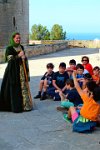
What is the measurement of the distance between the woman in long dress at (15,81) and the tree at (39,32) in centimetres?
4775

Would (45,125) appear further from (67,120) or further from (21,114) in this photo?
(21,114)

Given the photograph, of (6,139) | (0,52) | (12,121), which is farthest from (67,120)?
(0,52)

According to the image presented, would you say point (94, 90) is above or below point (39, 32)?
above

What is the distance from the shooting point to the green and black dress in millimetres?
8562

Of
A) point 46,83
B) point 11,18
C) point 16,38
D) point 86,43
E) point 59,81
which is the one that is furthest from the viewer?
point 86,43

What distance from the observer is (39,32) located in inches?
2259

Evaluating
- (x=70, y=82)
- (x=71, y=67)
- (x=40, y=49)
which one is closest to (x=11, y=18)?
(x=40, y=49)

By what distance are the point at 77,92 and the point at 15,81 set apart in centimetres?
119

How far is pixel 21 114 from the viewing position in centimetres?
834

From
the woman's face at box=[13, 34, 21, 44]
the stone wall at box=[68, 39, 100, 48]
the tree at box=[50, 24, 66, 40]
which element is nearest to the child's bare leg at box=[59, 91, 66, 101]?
the woman's face at box=[13, 34, 21, 44]

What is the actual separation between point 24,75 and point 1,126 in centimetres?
159

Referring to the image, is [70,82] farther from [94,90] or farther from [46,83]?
[94,90]

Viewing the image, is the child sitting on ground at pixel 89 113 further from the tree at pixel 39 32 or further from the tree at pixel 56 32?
the tree at pixel 39 32

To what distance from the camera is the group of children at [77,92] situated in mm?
6906
